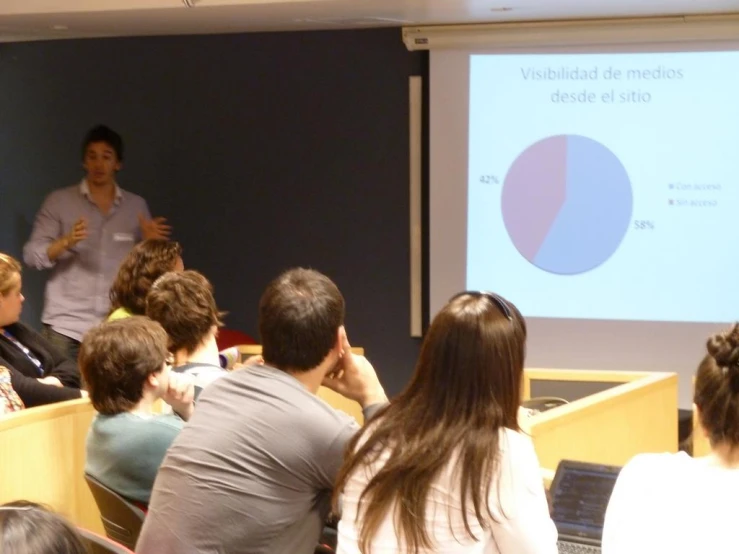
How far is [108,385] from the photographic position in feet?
8.26

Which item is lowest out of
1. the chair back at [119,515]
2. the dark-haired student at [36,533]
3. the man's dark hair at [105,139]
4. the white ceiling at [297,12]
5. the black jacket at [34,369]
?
the chair back at [119,515]

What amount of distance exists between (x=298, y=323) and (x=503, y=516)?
0.65 metres

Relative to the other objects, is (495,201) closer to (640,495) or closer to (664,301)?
(664,301)

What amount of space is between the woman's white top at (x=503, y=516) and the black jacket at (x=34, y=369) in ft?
6.08

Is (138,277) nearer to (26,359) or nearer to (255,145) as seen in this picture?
(26,359)

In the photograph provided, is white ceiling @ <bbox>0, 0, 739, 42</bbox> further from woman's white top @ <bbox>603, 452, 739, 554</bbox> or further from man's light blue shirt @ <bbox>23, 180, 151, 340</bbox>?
woman's white top @ <bbox>603, 452, 739, 554</bbox>

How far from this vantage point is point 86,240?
4.88 metres

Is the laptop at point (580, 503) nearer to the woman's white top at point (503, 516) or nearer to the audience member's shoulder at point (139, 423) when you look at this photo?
the woman's white top at point (503, 516)

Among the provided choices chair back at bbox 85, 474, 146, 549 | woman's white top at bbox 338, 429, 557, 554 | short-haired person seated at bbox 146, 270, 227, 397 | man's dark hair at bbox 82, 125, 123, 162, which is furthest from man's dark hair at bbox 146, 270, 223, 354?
man's dark hair at bbox 82, 125, 123, 162

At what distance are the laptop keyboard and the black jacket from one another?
1.88 meters

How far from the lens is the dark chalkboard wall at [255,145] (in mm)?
5301

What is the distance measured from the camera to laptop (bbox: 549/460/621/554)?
204 cm

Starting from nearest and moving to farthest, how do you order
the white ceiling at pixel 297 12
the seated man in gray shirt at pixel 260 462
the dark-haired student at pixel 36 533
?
the dark-haired student at pixel 36 533 → the seated man in gray shirt at pixel 260 462 → the white ceiling at pixel 297 12

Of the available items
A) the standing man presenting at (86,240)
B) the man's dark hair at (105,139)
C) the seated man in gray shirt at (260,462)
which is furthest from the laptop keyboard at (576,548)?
the man's dark hair at (105,139)
